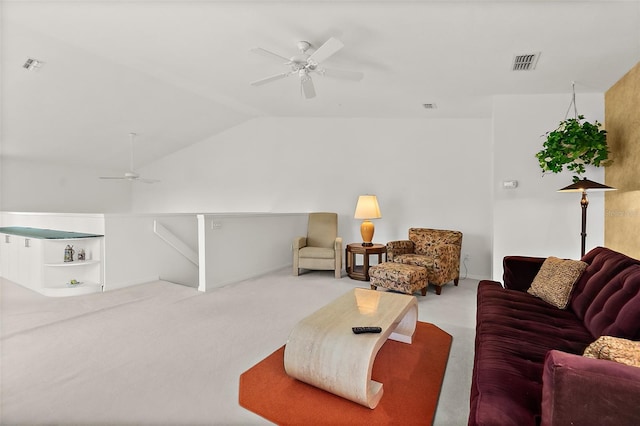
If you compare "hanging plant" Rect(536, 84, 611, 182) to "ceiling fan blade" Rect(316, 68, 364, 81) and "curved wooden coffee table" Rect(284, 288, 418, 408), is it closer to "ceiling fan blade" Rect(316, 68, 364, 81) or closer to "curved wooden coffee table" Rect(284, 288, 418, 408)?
"ceiling fan blade" Rect(316, 68, 364, 81)

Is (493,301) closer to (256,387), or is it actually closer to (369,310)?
(369,310)

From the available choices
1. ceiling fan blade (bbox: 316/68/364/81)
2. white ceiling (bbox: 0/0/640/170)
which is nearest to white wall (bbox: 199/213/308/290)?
white ceiling (bbox: 0/0/640/170)

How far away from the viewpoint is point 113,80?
457cm

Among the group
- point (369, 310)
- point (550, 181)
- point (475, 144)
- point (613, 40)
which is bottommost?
point (369, 310)

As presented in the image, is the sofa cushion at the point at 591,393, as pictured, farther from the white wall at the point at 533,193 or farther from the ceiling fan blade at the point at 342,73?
the white wall at the point at 533,193

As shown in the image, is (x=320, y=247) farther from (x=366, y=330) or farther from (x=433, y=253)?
(x=366, y=330)

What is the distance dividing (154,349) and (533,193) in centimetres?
450

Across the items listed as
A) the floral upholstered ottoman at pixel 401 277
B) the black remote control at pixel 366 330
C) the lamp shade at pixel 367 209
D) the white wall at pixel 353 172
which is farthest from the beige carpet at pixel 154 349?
the white wall at pixel 353 172

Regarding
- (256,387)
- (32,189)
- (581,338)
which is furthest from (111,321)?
(32,189)

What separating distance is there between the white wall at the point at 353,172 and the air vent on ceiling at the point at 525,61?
186cm

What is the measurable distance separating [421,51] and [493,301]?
7.66 ft

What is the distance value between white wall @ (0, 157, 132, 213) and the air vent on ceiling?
9.14 m

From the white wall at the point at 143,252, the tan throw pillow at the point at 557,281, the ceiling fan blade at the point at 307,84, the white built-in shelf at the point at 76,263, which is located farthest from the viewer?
the white wall at the point at 143,252

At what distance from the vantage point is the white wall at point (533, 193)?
379 cm
